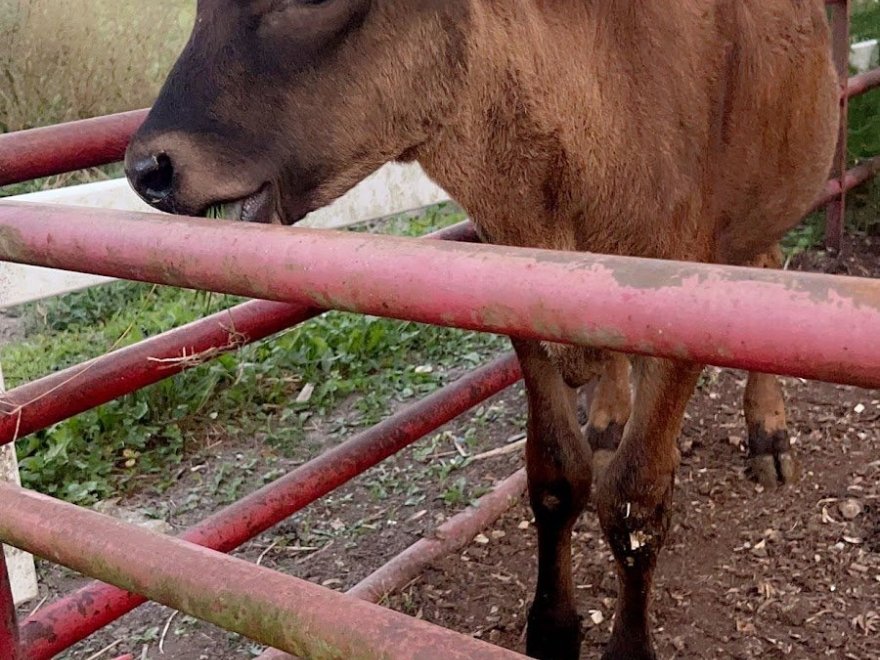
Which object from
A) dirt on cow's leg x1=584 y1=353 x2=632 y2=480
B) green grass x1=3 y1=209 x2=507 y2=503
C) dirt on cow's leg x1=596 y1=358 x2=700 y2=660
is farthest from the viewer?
green grass x1=3 y1=209 x2=507 y2=503

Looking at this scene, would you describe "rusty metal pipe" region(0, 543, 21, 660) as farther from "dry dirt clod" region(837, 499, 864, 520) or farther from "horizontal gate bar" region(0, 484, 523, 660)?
"dry dirt clod" region(837, 499, 864, 520)

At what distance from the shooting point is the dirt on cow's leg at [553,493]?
9.89 feet

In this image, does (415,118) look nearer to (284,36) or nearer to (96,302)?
(284,36)

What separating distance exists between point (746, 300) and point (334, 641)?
703mm

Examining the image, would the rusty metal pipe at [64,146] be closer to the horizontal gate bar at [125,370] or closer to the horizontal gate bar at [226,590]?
the horizontal gate bar at [125,370]

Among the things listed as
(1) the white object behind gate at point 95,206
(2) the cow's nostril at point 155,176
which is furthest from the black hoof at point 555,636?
(2) the cow's nostril at point 155,176

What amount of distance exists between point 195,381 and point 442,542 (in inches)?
72.0

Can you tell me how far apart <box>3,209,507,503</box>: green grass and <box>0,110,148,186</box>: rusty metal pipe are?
181 cm

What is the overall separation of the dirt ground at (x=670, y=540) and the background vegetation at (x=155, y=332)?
216 mm

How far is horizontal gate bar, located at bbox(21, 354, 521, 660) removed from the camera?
208 centimetres

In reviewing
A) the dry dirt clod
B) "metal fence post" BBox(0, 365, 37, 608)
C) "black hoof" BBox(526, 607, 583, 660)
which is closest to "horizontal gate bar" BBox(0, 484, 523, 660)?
"black hoof" BBox(526, 607, 583, 660)

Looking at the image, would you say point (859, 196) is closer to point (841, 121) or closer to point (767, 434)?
point (841, 121)

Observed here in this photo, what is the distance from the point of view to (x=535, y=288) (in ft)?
3.51

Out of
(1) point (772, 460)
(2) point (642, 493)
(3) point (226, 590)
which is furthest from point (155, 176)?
(1) point (772, 460)
